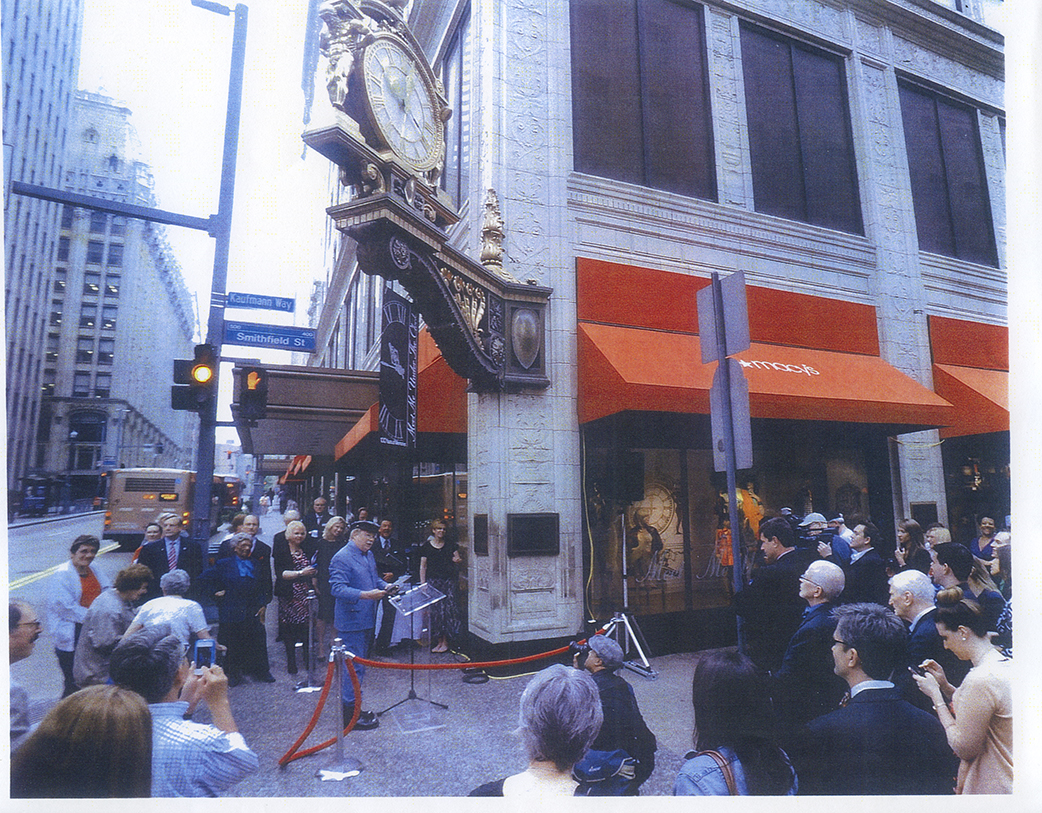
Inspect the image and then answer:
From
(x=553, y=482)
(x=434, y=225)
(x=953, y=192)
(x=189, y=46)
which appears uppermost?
(x=953, y=192)

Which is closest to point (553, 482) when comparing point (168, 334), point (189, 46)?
point (168, 334)

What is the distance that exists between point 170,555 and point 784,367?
22.9 feet

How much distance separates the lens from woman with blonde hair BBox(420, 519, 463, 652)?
21.8 ft

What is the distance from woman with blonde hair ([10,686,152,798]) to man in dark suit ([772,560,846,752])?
2.86 metres

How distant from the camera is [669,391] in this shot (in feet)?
19.0

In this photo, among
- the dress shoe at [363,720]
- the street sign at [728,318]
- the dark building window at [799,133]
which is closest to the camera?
the street sign at [728,318]

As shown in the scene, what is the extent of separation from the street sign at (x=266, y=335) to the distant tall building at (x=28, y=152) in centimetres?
159

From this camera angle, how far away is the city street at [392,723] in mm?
3783

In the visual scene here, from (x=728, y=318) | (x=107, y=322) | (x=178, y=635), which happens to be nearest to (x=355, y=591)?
(x=178, y=635)

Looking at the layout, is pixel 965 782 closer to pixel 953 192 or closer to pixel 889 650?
pixel 889 650

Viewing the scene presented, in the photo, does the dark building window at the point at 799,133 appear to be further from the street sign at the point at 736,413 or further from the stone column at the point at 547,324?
the street sign at the point at 736,413

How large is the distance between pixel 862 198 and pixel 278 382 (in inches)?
358

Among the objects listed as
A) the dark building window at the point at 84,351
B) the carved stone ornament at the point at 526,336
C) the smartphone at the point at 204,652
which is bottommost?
the smartphone at the point at 204,652

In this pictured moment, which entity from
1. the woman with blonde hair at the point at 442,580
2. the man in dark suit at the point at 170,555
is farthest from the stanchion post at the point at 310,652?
the woman with blonde hair at the point at 442,580
